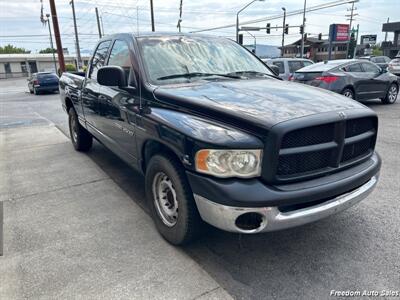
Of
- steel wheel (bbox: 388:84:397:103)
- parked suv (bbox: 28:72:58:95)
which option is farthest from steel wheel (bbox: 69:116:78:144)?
parked suv (bbox: 28:72:58:95)

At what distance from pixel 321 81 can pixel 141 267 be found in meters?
8.72

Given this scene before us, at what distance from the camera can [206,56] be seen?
375 centimetres

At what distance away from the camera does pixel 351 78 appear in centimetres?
998

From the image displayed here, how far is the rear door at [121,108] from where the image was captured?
3432 millimetres

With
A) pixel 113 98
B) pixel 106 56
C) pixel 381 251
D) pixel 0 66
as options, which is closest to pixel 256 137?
pixel 381 251

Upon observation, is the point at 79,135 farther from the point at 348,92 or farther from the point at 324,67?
the point at 348,92

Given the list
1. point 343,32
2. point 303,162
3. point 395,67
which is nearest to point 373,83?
point 303,162

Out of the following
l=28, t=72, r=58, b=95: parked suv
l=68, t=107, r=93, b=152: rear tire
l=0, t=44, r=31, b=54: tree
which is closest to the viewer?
l=68, t=107, r=93, b=152: rear tire

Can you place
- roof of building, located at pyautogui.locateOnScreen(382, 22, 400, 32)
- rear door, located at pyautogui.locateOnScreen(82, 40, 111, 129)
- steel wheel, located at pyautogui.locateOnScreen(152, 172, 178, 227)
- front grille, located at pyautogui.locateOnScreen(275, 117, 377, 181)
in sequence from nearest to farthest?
front grille, located at pyautogui.locateOnScreen(275, 117, 377, 181), steel wheel, located at pyautogui.locateOnScreen(152, 172, 178, 227), rear door, located at pyautogui.locateOnScreen(82, 40, 111, 129), roof of building, located at pyautogui.locateOnScreen(382, 22, 400, 32)

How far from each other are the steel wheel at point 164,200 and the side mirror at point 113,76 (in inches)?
41.6

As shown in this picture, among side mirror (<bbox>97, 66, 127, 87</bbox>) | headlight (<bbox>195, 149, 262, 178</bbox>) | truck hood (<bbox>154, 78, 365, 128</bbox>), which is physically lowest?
headlight (<bbox>195, 149, 262, 178</bbox>)

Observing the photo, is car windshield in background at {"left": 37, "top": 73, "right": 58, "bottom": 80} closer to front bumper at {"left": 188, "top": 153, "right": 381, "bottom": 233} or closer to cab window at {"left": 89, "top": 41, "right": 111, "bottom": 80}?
cab window at {"left": 89, "top": 41, "right": 111, "bottom": 80}

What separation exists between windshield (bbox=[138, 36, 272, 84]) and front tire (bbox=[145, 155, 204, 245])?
0.92 m

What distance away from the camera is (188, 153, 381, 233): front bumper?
2.27 m
